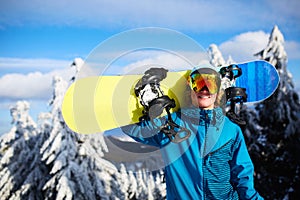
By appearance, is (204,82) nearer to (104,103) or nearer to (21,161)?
(104,103)

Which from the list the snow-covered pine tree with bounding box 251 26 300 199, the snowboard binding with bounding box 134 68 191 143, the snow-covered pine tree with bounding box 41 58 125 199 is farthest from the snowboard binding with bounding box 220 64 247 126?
the snow-covered pine tree with bounding box 251 26 300 199

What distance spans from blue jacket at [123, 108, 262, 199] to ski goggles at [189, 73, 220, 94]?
0.16 metres

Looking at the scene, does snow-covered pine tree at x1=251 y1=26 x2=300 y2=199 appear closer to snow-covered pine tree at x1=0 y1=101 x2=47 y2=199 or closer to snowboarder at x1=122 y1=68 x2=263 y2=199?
snow-covered pine tree at x1=0 y1=101 x2=47 y2=199

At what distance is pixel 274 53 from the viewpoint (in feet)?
40.6

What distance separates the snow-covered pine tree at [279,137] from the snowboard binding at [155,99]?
37.0ft

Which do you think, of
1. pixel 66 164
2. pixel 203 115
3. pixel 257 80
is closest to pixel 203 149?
pixel 203 115

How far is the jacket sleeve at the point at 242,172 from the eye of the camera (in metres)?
2.32

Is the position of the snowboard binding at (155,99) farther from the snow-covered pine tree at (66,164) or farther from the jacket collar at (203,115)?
the snow-covered pine tree at (66,164)

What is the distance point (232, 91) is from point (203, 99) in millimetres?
305

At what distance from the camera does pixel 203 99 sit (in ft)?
7.56

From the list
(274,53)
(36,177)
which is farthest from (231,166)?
(274,53)

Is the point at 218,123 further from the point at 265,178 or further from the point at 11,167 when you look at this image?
the point at 265,178

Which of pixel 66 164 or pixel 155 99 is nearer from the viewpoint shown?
pixel 155 99

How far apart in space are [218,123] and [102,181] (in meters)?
7.69
